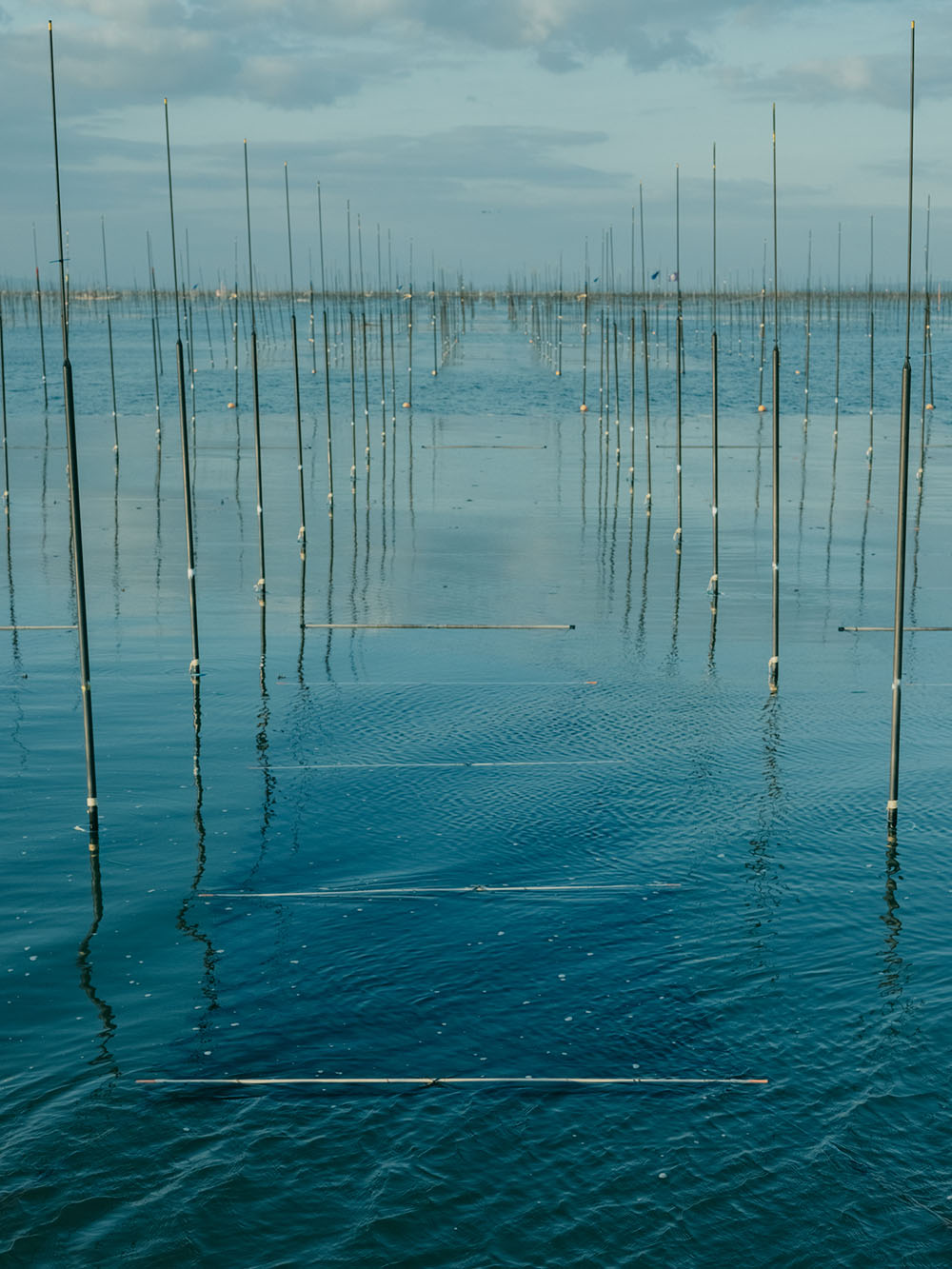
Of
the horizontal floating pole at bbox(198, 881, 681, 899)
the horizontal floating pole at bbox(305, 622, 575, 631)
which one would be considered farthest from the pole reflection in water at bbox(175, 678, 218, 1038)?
the horizontal floating pole at bbox(305, 622, 575, 631)

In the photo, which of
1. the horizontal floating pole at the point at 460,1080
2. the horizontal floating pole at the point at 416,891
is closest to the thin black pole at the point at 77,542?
the horizontal floating pole at the point at 416,891

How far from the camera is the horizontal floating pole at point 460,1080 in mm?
10773

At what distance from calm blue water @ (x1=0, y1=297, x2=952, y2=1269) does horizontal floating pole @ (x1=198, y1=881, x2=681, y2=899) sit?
0.26ft

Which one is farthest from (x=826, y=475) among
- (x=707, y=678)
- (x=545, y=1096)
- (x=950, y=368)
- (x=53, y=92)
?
(x=950, y=368)

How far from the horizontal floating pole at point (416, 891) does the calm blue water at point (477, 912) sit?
0.08 meters

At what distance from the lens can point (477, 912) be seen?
1395 cm

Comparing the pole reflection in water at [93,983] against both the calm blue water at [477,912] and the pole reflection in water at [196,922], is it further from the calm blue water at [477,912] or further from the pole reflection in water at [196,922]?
the pole reflection in water at [196,922]

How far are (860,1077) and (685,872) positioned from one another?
13.9 ft

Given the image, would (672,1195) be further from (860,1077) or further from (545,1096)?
Result: (860,1077)

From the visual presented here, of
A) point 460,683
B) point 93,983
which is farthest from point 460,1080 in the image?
point 460,683

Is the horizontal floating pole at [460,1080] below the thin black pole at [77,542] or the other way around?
below

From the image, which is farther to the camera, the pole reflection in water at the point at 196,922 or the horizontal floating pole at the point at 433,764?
the horizontal floating pole at the point at 433,764

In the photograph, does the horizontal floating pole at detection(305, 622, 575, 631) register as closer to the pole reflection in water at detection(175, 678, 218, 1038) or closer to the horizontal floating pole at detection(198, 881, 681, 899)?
the pole reflection in water at detection(175, 678, 218, 1038)

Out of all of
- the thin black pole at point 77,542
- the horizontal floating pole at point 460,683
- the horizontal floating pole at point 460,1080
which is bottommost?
the horizontal floating pole at point 460,1080
